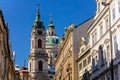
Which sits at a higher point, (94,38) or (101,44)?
(94,38)

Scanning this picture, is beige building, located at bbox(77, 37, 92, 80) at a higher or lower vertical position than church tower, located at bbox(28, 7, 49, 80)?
lower

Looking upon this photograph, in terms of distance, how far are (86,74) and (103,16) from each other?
13595mm

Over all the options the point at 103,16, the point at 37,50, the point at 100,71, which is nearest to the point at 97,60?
the point at 100,71

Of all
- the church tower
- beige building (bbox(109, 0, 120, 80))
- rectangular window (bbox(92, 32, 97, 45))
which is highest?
the church tower

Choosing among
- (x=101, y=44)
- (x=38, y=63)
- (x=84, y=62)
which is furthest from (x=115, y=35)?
(x=38, y=63)

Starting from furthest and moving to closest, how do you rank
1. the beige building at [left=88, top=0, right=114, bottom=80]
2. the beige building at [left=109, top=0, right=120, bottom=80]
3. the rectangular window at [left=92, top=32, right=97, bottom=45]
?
the rectangular window at [left=92, top=32, right=97, bottom=45]
the beige building at [left=88, top=0, right=114, bottom=80]
the beige building at [left=109, top=0, right=120, bottom=80]

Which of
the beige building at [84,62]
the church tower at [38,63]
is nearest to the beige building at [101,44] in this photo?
the beige building at [84,62]

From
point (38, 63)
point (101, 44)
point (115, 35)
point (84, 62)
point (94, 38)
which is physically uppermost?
point (38, 63)

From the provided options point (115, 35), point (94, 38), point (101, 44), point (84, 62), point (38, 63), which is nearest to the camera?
point (115, 35)

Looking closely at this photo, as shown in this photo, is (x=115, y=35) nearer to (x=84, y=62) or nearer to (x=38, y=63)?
(x=84, y=62)

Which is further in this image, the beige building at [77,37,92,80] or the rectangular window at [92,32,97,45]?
the beige building at [77,37,92,80]

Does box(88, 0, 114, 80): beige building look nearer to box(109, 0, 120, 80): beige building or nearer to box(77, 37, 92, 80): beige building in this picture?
box(109, 0, 120, 80): beige building

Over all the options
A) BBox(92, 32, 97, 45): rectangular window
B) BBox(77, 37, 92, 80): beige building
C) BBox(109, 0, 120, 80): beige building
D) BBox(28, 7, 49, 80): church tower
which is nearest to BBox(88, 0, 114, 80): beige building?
BBox(92, 32, 97, 45): rectangular window

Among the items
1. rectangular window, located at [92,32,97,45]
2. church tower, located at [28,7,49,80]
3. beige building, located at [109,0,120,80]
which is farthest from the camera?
church tower, located at [28,7,49,80]
